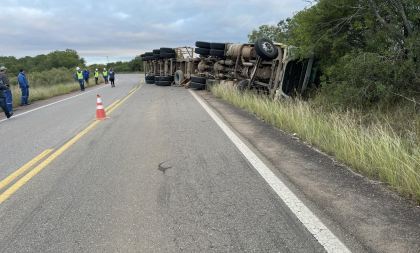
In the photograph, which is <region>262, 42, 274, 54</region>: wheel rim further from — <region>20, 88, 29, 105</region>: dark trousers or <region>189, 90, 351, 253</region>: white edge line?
<region>20, 88, 29, 105</region>: dark trousers

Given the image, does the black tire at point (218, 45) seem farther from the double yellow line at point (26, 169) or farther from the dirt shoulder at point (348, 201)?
the dirt shoulder at point (348, 201)

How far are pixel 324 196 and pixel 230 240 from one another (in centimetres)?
134

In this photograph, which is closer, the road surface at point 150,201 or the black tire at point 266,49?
the road surface at point 150,201

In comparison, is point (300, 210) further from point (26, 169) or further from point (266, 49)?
point (266, 49)

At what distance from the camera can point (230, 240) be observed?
259cm

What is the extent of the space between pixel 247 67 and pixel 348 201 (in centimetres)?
1121

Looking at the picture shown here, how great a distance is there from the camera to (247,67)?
1380 centimetres

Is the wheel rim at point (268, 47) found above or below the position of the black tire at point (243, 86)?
above

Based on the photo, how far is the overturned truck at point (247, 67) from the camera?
10.8 m

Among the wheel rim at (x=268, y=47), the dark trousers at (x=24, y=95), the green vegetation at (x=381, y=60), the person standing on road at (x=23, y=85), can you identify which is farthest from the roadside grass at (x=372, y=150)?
the dark trousers at (x=24, y=95)

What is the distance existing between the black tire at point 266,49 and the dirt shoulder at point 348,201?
6.66 m

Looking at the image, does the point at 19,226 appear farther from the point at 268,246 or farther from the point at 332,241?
the point at 332,241

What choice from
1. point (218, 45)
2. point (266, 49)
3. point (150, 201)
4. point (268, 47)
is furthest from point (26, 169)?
point (218, 45)

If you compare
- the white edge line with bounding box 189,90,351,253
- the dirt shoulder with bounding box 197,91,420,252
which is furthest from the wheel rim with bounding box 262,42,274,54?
the white edge line with bounding box 189,90,351,253
